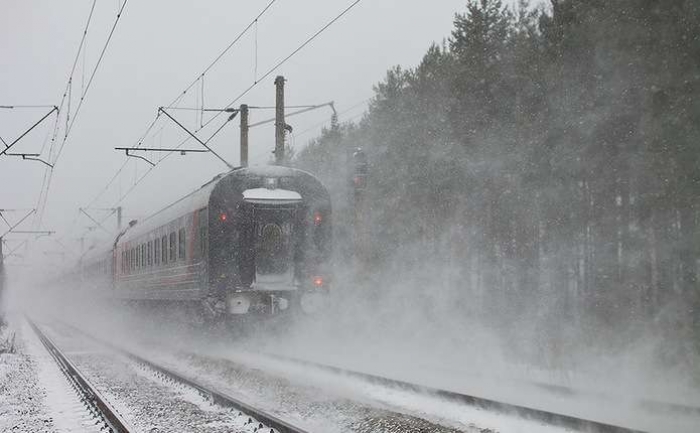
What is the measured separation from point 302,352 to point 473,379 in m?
5.56

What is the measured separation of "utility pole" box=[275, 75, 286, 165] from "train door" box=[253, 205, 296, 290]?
4.06m

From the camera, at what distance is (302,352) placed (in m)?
15.4

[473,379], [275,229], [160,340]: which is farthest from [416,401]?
[160,340]

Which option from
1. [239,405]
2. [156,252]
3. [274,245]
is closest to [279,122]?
[156,252]

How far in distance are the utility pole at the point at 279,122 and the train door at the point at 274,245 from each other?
406 centimetres

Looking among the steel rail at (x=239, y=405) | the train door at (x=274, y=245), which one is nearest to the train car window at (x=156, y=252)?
the train door at (x=274, y=245)

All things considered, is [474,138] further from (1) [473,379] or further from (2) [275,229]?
(1) [473,379]

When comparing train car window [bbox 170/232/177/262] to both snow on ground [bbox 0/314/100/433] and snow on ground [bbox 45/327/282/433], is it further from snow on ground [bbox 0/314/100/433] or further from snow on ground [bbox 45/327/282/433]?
snow on ground [bbox 0/314/100/433]

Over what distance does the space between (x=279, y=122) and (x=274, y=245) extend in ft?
16.2

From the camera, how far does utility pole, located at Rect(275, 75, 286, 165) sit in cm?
1811

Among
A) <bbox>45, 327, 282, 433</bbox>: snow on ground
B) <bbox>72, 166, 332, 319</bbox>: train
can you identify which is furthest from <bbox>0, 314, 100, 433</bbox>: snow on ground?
<bbox>72, 166, 332, 319</bbox>: train

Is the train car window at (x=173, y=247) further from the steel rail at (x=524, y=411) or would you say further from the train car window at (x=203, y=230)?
the steel rail at (x=524, y=411)

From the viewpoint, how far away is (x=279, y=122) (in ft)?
59.5

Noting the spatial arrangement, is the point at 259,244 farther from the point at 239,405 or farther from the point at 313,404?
the point at 239,405
